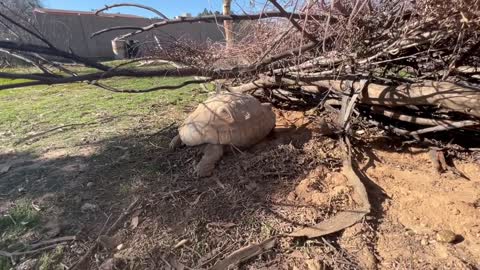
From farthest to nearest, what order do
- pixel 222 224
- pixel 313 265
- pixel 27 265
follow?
pixel 222 224
pixel 27 265
pixel 313 265

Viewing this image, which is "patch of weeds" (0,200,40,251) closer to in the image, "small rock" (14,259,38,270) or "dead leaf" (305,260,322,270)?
"small rock" (14,259,38,270)

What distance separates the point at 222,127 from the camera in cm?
368

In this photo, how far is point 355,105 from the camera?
3.89 m

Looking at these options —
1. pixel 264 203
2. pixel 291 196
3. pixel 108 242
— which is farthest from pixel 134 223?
pixel 291 196

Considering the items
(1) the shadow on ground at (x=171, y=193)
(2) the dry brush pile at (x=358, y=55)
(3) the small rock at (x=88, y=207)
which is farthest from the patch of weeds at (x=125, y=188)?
(2) the dry brush pile at (x=358, y=55)

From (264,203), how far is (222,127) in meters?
1.10

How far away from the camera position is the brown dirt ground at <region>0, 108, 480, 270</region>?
2414 mm

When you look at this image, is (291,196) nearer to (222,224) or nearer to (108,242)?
(222,224)

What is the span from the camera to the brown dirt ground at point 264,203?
2414mm

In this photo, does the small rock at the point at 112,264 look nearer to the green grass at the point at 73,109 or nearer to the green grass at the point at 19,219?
the green grass at the point at 19,219

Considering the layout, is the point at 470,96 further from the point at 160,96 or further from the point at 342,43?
the point at 160,96

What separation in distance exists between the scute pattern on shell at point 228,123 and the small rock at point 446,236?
1990 mm

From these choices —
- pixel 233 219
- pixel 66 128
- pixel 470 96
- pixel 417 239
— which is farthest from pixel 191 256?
pixel 66 128

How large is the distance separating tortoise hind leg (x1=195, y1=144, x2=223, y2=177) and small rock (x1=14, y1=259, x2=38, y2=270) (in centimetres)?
150
